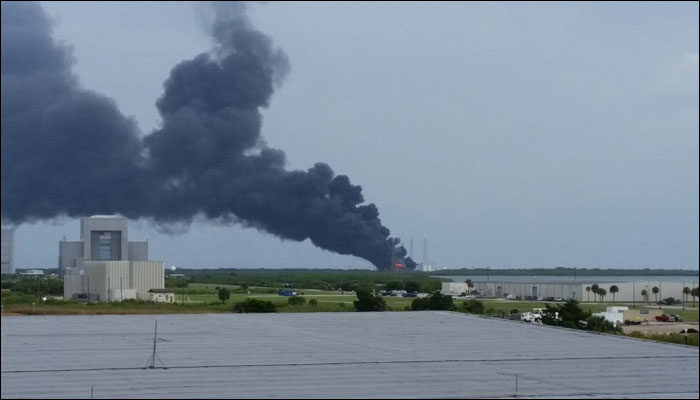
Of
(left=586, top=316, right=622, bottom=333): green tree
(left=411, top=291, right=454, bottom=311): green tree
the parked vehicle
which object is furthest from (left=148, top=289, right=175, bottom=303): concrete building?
(left=586, top=316, right=622, bottom=333): green tree

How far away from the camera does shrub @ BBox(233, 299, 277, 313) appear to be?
3847 centimetres

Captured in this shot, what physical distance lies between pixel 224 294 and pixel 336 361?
3151cm

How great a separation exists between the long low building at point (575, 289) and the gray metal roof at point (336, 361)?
1294cm

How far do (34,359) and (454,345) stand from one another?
861cm

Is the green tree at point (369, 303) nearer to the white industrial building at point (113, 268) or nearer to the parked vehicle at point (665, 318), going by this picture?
the parked vehicle at point (665, 318)

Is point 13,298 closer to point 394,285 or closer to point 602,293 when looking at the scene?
point 602,293

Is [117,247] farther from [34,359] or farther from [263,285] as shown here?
[34,359]

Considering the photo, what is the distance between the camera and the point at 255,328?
24578 millimetres

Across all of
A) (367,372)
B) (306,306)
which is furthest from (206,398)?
(306,306)

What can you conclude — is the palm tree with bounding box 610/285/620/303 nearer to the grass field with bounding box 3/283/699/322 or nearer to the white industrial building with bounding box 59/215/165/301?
the grass field with bounding box 3/283/699/322

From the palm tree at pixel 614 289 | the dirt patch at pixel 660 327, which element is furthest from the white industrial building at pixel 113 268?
the dirt patch at pixel 660 327

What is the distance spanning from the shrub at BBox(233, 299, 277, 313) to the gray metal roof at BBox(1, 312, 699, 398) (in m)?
12.7

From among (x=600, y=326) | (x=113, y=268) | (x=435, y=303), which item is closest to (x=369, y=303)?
(x=435, y=303)

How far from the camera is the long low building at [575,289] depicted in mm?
36284
